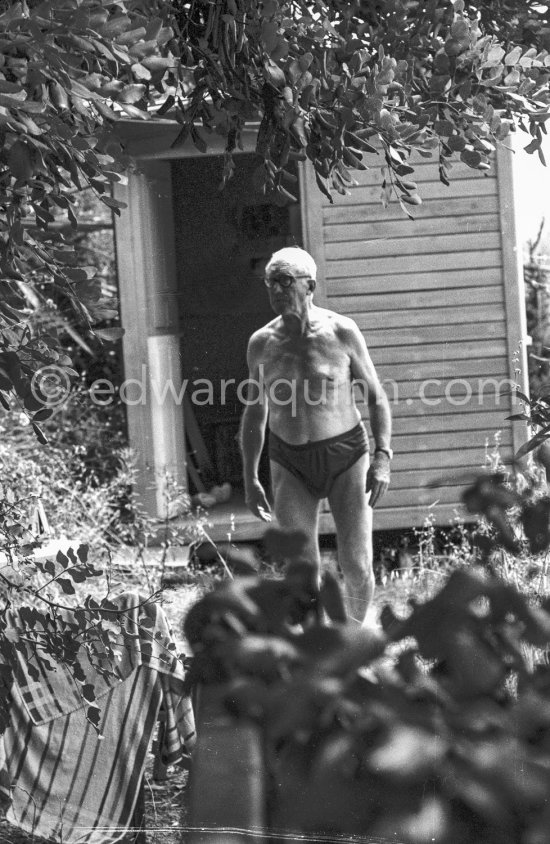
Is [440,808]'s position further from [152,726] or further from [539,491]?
[152,726]

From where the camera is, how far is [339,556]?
207 cm

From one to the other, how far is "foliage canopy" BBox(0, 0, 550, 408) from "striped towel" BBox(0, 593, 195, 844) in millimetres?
1082

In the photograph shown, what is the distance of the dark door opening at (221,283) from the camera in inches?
96.0

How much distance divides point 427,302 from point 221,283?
55cm

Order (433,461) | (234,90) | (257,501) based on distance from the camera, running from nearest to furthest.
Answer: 1. (234,90)
2. (433,461)
3. (257,501)

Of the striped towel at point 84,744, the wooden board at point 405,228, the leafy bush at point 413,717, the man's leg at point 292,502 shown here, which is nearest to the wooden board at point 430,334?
the wooden board at point 405,228

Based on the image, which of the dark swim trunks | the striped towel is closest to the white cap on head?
the dark swim trunks

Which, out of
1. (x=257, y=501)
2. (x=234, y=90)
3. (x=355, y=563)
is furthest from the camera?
(x=257, y=501)

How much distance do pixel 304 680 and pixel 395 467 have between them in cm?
185

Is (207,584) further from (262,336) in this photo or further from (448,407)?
(448,407)

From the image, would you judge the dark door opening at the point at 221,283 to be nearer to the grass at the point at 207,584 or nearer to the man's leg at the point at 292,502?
the man's leg at the point at 292,502

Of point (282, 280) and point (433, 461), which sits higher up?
point (282, 280)

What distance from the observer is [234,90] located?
1741mm

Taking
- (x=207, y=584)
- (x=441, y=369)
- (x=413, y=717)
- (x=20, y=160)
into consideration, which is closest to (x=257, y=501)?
(x=441, y=369)
